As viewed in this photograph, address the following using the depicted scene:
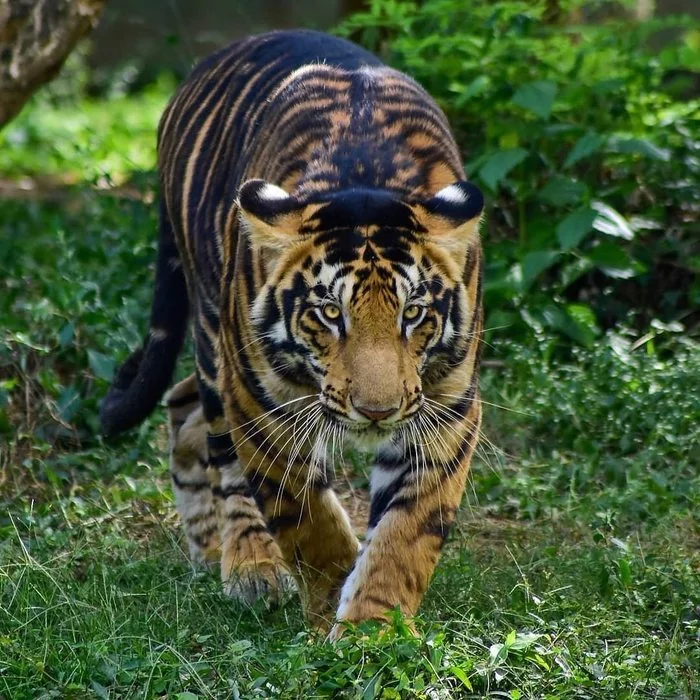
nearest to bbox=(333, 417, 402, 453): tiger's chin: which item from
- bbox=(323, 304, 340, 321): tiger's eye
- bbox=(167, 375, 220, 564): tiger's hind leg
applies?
bbox=(323, 304, 340, 321): tiger's eye

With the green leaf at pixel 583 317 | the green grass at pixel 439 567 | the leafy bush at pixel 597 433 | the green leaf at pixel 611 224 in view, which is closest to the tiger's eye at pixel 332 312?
the green grass at pixel 439 567

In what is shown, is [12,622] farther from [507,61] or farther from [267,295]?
[507,61]

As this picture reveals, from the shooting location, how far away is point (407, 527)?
3.50 metres

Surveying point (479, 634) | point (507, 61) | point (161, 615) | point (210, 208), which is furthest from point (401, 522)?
point (507, 61)

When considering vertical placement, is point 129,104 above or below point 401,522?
below

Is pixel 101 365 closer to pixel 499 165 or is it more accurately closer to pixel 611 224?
pixel 499 165

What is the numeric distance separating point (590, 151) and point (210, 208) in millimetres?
1810

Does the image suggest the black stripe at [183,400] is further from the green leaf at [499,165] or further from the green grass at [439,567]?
the green leaf at [499,165]

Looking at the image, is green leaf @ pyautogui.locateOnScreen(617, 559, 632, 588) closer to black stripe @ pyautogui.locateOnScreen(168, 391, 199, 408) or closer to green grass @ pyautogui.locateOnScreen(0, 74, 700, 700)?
green grass @ pyautogui.locateOnScreen(0, 74, 700, 700)

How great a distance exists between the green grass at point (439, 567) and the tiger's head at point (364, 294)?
1.73ft

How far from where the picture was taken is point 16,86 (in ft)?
19.0

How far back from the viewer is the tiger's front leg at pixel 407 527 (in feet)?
11.3

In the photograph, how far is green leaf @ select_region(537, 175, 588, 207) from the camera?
5641mm

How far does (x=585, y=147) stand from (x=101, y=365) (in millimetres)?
2041
